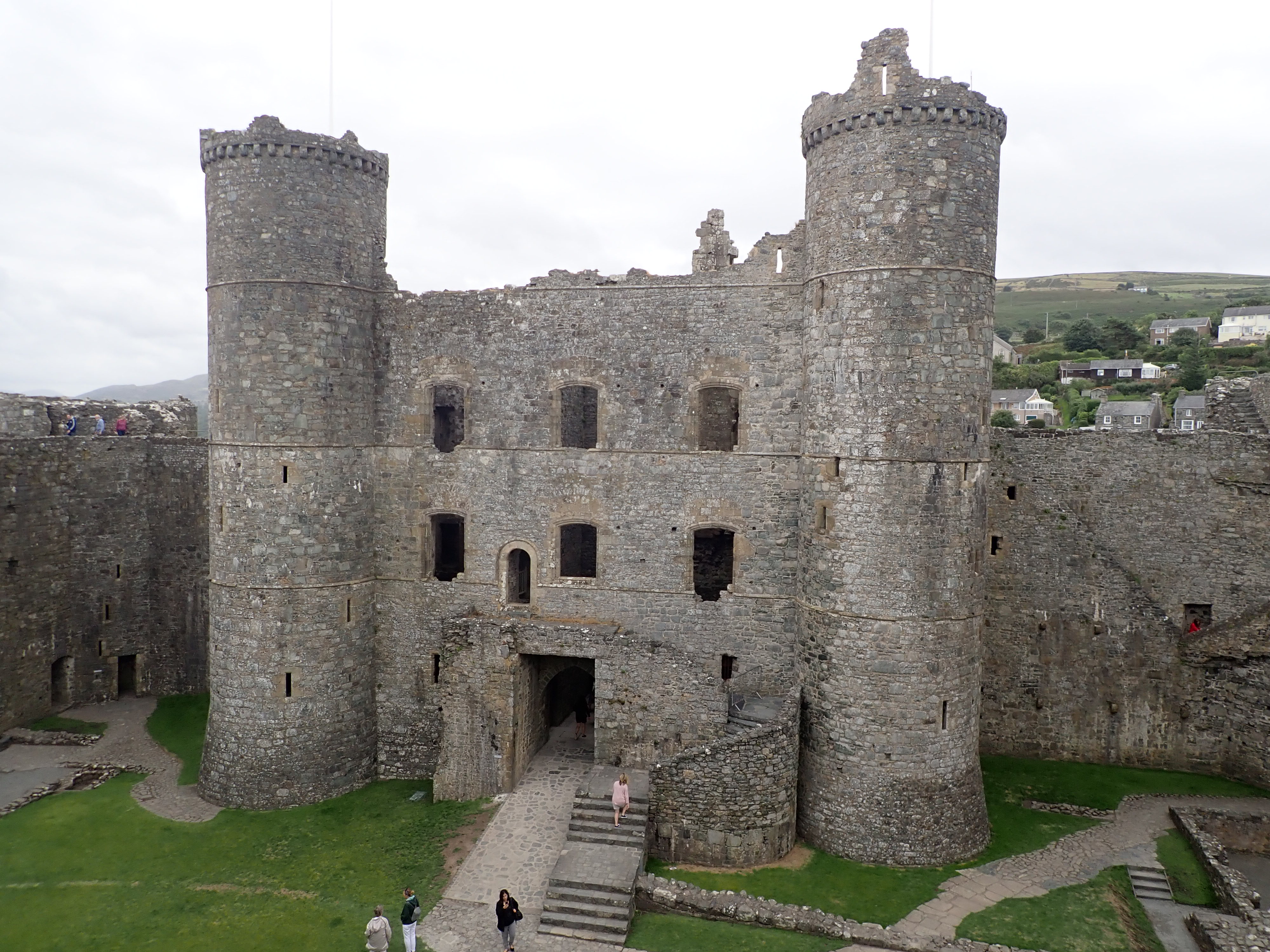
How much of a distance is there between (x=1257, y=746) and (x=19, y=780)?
1065 inches

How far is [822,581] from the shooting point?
1566 cm

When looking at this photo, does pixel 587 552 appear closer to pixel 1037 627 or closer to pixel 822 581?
pixel 822 581

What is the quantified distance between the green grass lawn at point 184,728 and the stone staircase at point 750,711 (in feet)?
37.7

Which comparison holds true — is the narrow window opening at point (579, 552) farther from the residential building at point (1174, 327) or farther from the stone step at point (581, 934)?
the residential building at point (1174, 327)

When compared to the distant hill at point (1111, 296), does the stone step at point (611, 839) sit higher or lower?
lower

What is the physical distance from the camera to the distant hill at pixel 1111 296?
10319 centimetres

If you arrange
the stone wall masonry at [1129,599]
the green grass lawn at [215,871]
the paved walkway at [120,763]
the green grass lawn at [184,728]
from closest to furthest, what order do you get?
the green grass lawn at [215,871] → the paved walkway at [120,763] → the stone wall masonry at [1129,599] → the green grass lawn at [184,728]

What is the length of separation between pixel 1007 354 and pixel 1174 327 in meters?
14.0

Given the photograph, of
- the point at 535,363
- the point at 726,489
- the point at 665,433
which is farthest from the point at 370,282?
the point at 726,489

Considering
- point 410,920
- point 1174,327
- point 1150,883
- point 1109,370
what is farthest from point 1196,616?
point 1174,327

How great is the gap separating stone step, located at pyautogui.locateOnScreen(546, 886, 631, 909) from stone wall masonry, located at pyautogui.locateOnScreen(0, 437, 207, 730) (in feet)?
49.3

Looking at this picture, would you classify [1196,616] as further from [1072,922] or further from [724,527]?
[724,527]

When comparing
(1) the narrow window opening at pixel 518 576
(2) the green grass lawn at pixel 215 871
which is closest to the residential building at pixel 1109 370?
(1) the narrow window opening at pixel 518 576

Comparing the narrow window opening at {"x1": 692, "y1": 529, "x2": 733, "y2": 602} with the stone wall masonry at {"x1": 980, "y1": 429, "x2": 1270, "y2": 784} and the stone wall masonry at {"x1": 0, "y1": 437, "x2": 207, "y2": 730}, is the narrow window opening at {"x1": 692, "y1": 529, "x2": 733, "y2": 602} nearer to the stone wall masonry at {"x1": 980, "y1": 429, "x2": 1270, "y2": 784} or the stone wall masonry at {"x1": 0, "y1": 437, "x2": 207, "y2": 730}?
the stone wall masonry at {"x1": 980, "y1": 429, "x2": 1270, "y2": 784}
